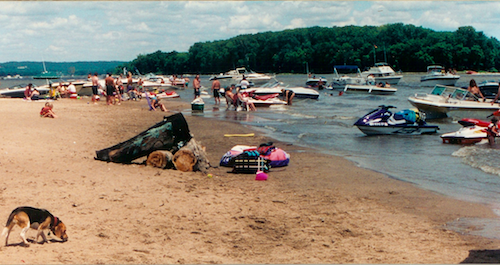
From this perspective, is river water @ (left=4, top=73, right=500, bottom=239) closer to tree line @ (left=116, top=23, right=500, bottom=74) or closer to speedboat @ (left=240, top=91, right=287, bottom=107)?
speedboat @ (left=240, top=91, right=287, bottom=107)

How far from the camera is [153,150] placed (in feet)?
34.8

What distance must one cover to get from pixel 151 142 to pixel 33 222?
199 inches

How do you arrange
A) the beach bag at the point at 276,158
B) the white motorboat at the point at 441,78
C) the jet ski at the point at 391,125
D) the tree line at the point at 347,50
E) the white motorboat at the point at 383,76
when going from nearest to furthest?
the beach bag at the point at 276,158 → the jet ski at the point at 391,125 → the white motorboat at the point at 441,78 → the white motorboat at the point at 383,76 → the tree line at the point at 347,50

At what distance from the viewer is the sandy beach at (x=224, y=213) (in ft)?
19.2

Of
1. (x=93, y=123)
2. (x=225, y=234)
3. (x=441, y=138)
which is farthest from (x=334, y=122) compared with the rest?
(x=225, y=234)

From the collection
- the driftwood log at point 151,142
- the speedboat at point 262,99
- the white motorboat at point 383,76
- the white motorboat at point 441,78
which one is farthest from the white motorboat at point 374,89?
the driftwood log at point 151,142

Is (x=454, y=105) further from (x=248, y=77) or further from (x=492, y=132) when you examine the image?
(x=248, y=77)

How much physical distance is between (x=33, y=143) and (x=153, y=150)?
322cm

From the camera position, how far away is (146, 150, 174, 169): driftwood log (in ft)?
34.1

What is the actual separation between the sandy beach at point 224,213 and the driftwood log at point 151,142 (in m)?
0.32

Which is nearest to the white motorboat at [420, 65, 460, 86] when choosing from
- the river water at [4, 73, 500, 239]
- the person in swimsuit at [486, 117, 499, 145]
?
the river water at [4, 73, 500, 239]

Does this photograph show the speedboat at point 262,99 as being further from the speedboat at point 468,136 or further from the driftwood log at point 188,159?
the driftwood log at point 188,159

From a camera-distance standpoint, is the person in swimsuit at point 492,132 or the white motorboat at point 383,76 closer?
the person in swimsuit at point 492,132

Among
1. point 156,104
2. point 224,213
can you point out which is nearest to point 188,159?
point 224,213
